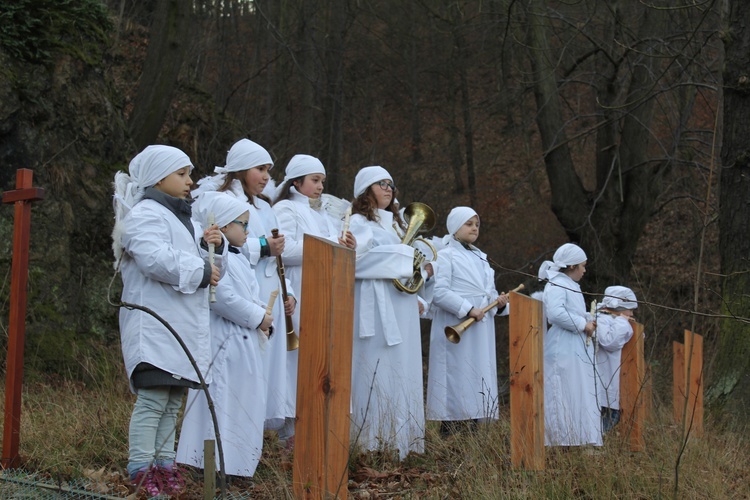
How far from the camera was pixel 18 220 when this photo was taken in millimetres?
6020

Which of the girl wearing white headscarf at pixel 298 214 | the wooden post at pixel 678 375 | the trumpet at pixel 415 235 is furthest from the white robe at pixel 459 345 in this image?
the wooden post at pixel 678 375

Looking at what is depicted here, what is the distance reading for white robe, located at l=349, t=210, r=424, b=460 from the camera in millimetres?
7273

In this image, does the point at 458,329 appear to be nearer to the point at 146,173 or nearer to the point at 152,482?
the point at 146,173

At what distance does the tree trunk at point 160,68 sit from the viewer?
40.7ft

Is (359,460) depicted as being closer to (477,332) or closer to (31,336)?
(477,332)

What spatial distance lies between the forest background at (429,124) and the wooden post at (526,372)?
606 millimetres

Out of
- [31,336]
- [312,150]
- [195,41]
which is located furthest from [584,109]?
[31,336]

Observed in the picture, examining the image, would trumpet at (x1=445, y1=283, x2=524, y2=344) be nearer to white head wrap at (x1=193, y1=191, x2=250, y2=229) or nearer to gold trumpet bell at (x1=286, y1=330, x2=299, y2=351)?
gold trumpet bell at (x1=286, y1=330, x2=299, y2=351)

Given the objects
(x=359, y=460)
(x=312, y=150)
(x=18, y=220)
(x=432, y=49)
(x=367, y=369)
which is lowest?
(x=359, y=460)

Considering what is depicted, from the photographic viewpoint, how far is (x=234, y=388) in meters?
5.88

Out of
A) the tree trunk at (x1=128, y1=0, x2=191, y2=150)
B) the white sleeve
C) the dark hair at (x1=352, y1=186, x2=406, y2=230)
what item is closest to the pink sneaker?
the white sleeve

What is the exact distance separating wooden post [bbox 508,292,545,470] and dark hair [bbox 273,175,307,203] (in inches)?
89.9

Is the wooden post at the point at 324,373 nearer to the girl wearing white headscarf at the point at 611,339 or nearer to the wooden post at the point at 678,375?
the girl wearing white headscarf at the point at 611,339

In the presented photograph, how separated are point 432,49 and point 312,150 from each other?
17.4ft
